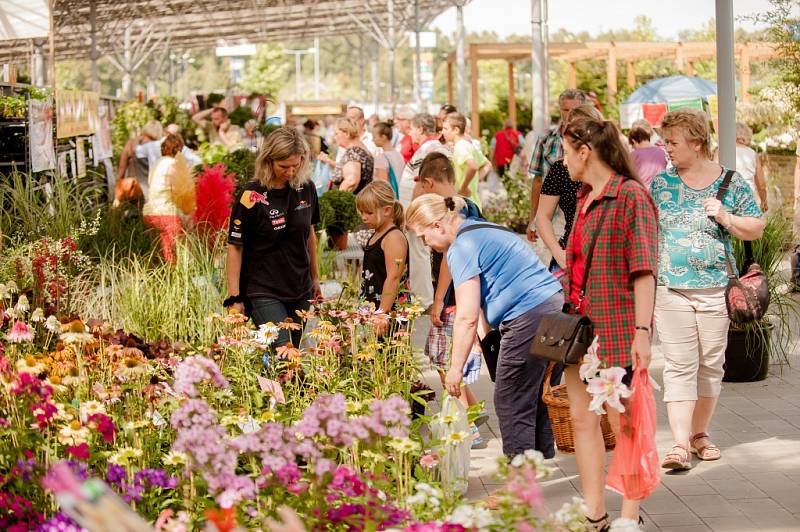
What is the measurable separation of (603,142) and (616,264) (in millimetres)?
437

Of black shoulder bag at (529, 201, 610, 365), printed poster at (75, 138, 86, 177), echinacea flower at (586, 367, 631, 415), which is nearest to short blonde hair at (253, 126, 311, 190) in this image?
black shoulder bag at (529, 201, 610, 365)

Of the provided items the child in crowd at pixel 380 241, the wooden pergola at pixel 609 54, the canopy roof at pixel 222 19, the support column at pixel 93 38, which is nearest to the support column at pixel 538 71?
the child in crowd at pixel 380 241

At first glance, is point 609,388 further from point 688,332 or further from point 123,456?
point 123,456

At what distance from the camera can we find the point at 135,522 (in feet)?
5.51

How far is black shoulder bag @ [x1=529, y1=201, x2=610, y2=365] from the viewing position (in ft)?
13.5

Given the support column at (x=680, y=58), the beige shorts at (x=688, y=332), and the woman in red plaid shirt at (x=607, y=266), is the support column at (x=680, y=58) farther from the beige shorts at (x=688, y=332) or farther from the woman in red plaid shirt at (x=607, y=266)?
the woman in red plaid shirt at (x=607, y=266)

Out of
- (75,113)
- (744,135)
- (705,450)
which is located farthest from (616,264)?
(75,113)

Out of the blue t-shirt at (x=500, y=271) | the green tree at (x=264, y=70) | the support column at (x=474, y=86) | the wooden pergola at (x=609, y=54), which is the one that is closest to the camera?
the blue t-shirt at (x=500, y=271)

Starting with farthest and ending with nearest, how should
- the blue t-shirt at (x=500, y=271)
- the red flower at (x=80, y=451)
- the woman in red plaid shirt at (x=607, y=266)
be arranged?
1. the blue t-shirt at (x=500, y=271)
2. the woman in red plaid shirt at (x=607, y=266)
3. the red flower at (x=80, y=451)

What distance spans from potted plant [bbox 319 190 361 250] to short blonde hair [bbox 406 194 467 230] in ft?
16.6

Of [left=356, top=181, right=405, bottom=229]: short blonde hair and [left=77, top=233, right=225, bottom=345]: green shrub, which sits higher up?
[left=356, top=181, right=405, bottom=229]: short blonde hair

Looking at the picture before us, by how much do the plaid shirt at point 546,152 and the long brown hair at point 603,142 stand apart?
9.45 ft

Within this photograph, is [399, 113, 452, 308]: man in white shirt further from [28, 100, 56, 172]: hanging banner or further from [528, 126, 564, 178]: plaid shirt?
[28, 100, 56, 172]: hanging banner

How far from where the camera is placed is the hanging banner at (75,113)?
11.3 metres
